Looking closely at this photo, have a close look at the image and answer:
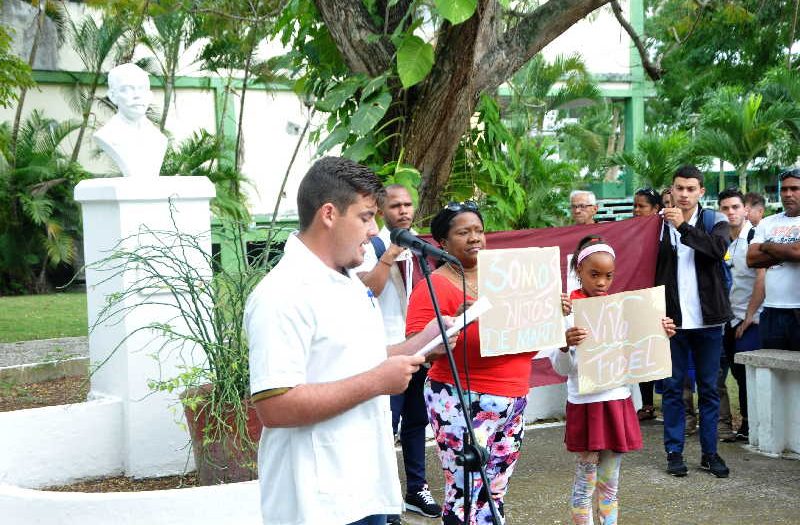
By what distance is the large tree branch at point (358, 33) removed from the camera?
8289 millimetres

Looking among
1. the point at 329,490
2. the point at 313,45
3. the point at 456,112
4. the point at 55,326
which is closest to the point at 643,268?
the point at 456,112

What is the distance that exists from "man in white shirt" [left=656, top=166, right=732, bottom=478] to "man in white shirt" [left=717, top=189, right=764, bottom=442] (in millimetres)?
1172

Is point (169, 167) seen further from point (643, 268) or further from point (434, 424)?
point (434, 424)

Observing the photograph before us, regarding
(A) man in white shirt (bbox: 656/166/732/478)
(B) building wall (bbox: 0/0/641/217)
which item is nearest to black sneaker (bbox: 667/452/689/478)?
(A) man in white shirt (bbox: 656/166/732/478)

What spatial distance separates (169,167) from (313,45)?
35.1ft

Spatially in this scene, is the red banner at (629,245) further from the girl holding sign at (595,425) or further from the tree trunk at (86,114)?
the tree trunk at (86,114)

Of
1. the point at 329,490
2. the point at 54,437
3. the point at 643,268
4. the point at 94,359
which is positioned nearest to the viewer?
the point at 329,490

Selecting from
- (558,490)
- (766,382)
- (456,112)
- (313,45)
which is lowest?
(558,490)

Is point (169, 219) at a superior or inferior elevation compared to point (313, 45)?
inferior

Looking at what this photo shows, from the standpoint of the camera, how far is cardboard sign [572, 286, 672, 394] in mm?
4969

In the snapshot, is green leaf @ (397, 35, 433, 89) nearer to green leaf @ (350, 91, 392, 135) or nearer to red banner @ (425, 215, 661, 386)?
green leaf @ (350, 91, 392, 135)

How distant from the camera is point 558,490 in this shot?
6.52 metres

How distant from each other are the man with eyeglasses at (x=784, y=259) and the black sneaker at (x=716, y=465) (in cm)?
123

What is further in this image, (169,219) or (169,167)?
(169,167)
